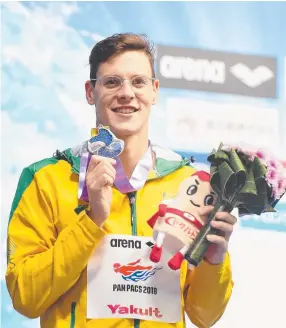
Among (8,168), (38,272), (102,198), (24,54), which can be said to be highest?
(24,54)

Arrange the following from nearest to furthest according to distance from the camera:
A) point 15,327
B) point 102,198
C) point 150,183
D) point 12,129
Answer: point 102,198, point 150,183, point 15,327, point 12,129

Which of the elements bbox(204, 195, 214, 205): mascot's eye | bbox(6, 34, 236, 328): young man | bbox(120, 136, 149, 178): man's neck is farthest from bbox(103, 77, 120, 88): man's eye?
bbox(204, 195, 214, 205): mascot's eye

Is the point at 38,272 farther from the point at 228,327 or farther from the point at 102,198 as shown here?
the point at 228,327

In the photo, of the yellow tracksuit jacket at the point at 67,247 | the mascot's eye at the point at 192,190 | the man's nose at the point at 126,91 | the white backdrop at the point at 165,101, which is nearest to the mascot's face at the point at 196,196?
the mascot's eye at the point at 192,190

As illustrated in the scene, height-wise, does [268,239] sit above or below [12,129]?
below

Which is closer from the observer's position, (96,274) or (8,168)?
(96,274)

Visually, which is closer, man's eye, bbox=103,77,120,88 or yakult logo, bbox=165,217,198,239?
yakult logo, bbox=165,217,198,239

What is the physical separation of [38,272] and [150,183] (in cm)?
36

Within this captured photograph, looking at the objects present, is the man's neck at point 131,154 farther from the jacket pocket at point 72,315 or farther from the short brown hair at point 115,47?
the jacket pocket at point 72,315

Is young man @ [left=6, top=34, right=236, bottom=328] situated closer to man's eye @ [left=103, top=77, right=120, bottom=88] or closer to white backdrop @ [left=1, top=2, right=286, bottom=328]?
man's eye @ [left=103, top=77, right=120, bottom=88]

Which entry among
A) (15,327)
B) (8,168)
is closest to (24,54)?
(8,168)

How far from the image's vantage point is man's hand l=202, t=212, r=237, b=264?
1822 mm

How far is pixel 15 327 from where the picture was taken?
9.25 ft

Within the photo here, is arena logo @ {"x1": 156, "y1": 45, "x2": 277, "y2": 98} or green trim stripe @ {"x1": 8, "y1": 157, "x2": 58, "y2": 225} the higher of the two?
arena logo @ {"x1": 156, "y1": 45, "x2": 277, "y2": 98}
